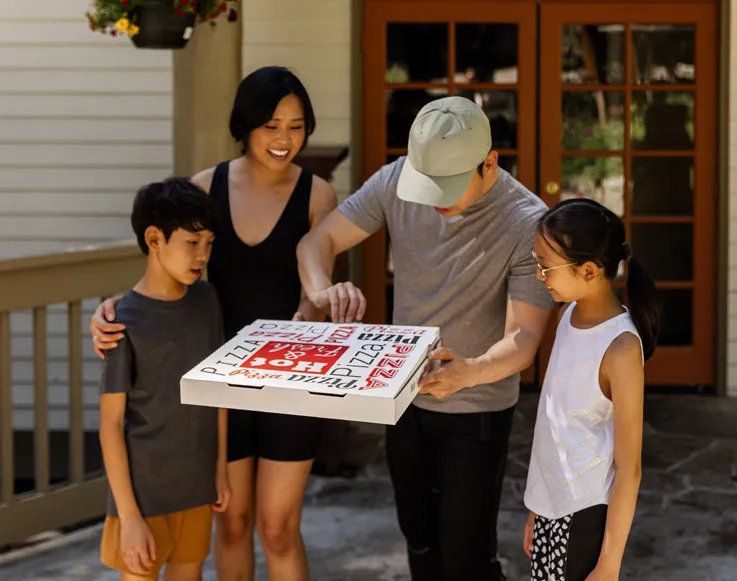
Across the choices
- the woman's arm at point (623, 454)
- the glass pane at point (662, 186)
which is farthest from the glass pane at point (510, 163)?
the woman's arm at point (623, 454)

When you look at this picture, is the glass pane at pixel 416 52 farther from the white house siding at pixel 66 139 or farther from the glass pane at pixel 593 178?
the white house siding at pixel 66 139

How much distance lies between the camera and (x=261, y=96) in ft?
9.06

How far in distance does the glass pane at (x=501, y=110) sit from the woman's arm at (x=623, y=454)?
4.28 metres

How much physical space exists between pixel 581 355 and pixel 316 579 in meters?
1.86

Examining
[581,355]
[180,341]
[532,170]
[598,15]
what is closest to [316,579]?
[180,341]

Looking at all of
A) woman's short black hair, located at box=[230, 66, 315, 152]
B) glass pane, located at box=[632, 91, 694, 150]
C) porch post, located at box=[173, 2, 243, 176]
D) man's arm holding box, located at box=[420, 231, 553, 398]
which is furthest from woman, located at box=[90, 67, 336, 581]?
glass pane, located at box=[632, 91, 694, 150]

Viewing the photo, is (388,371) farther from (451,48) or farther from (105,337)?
(451,48)

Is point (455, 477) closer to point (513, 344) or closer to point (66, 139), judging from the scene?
point (513, 344)

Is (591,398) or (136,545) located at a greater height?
(591,398)

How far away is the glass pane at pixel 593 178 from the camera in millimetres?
6531

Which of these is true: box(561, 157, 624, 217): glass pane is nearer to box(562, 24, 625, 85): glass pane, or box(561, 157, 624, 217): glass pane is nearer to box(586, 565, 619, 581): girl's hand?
box(562, 24, 625, 85): glass pane

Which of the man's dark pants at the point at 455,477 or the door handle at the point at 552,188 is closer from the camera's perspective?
the man's dark pants at the point at 455,477

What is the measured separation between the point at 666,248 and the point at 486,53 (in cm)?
149

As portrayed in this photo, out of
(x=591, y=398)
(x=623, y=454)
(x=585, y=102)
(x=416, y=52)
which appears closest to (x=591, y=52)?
(x=585, y=102)
